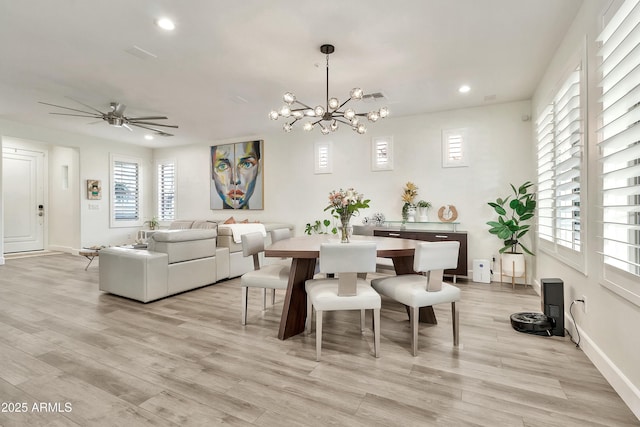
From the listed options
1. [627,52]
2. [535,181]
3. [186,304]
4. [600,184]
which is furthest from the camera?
[535,181]

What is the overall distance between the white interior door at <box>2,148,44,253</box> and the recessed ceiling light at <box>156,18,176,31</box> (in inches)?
287

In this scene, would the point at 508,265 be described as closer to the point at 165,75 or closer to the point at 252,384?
the point at 252,384

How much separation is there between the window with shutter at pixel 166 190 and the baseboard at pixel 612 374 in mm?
8633

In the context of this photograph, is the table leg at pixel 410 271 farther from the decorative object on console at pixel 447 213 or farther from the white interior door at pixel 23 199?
the white interior door at pixel 23 199

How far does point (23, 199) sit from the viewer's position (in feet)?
25.1

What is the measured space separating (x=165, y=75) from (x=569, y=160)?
4588mm

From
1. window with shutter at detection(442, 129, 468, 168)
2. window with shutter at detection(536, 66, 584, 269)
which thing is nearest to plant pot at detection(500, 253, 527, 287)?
window with shutter at detection(536, 66, 584, 269)

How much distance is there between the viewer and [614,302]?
6.57 feet

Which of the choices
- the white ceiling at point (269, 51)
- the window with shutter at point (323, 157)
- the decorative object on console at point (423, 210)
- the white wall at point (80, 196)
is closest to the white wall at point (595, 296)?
the white ceiling at point (269, 51)

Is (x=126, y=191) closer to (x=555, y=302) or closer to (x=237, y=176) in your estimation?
(x=237, y=176)

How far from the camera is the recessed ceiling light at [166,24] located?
112 inches

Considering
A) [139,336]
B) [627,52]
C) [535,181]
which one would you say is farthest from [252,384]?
[535,181]

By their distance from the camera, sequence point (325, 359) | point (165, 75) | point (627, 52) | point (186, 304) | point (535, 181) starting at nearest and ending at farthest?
point (627, 52), point (325, 359), point (186, 304), point (165, 75), point (535, 181)

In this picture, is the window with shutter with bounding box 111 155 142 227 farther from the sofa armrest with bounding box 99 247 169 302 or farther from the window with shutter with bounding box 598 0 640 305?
the window with shutter with bounding box 598 0 640 305
